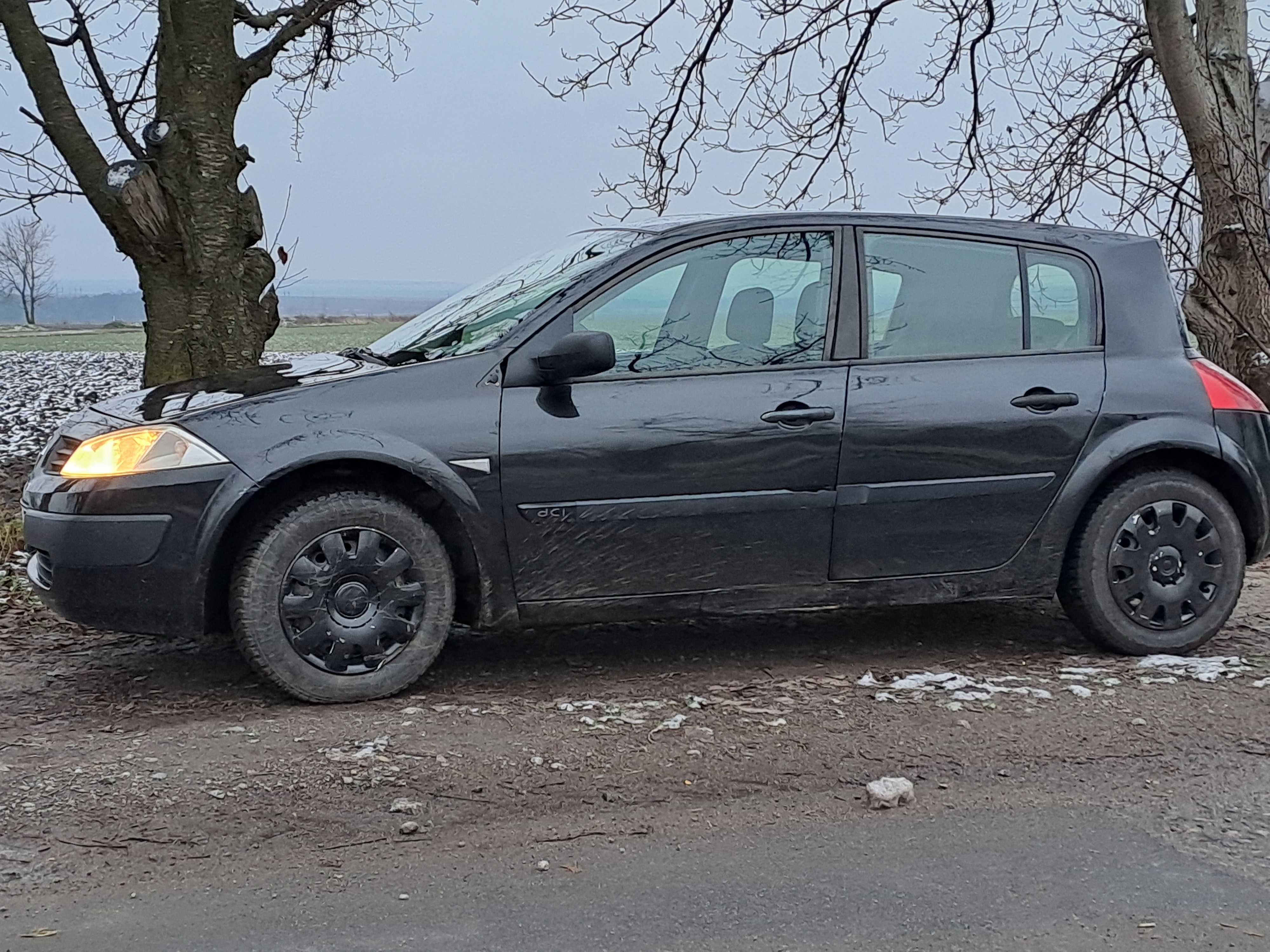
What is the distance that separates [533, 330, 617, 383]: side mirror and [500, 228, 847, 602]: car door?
7cm

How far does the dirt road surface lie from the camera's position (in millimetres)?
2916

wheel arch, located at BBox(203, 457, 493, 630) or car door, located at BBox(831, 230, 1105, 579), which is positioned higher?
car door, located at BBox(831, 230, 1105, 579)

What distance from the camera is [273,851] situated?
3293 mm

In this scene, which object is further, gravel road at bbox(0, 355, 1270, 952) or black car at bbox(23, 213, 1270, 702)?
black car at bbox(23, 213, 1270, 702)

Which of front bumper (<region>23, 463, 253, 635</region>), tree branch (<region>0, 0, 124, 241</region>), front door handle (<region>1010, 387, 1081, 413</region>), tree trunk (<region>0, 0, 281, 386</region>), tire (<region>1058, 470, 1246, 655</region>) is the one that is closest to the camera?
front bumper (<region>23, 463, 253, 635</region>)

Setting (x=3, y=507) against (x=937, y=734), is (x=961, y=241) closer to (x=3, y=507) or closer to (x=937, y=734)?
(x=937, y=734)

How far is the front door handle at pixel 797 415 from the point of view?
15.2 ft

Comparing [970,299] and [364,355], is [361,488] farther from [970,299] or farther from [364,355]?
[970,299]

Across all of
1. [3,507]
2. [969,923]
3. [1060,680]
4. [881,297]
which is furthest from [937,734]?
[3,507]

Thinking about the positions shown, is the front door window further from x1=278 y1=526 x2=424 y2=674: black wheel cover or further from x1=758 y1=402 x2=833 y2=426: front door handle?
x1=278 y1=526 x2=424 y2=674: black wheel cover

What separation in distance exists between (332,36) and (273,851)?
947cm

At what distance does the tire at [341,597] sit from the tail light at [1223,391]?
299 centimetres

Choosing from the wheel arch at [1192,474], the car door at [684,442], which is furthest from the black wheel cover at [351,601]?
the wheel arch at [1192,474]

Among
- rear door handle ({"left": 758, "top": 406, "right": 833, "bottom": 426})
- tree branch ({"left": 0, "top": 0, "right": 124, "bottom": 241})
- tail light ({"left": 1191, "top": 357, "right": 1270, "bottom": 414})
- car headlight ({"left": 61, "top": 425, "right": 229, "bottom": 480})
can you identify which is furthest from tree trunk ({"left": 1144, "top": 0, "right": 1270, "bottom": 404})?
car headlight ({"left": 61, "top": 425, "right": 229, "bottom": 480})
